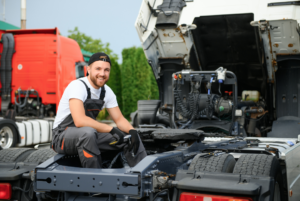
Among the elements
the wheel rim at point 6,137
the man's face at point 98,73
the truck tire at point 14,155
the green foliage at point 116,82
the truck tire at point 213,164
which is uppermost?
the green foliage at point 116,82

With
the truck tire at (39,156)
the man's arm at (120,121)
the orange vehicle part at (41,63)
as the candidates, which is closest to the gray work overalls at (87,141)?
the man's arm at (120,121)

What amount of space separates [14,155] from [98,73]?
50.2 inches

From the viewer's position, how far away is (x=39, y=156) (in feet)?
12.2

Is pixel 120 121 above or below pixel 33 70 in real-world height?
below

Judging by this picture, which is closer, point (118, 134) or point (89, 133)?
point (89, 133)

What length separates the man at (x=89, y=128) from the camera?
3023 mm

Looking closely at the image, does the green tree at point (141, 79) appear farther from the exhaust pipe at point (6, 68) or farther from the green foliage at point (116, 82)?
the exhaust pipe at point (6, 68)

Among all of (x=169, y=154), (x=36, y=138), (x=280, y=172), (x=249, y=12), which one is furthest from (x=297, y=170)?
(x=36, y=138)

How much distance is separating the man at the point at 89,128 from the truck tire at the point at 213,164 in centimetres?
54

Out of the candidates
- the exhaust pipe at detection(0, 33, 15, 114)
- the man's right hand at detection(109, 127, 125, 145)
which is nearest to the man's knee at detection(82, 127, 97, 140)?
the man's right hand at detection(109, 127, 125, 145)

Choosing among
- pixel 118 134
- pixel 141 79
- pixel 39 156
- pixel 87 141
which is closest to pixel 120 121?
pixel 118 134

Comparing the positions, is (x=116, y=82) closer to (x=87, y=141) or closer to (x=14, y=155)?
(x=14, y=155)

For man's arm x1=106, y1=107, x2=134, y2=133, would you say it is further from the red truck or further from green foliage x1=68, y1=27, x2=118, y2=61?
green foliage x1=68, y1=27, x2=118, y2=61

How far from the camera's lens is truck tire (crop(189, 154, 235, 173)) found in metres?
2.97
